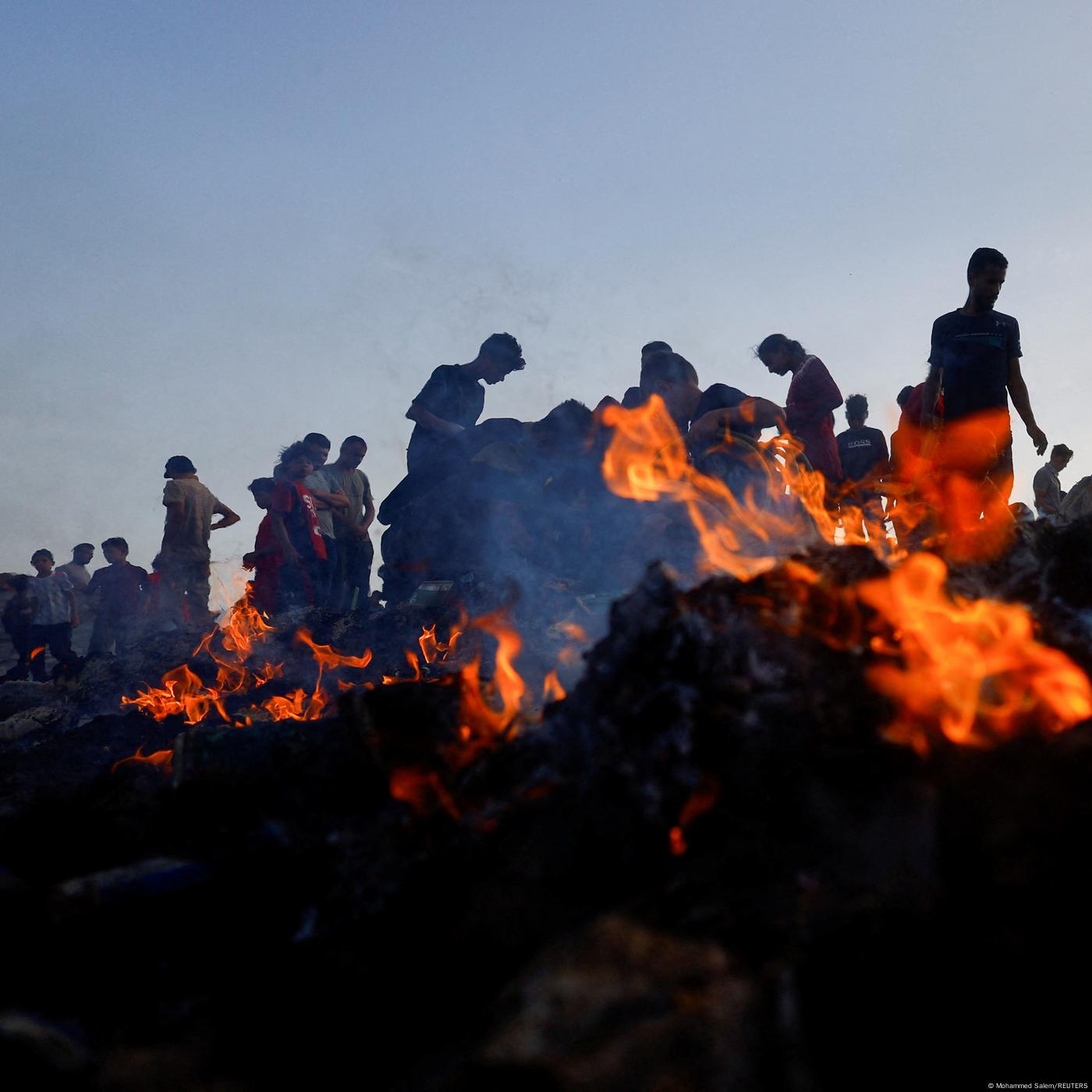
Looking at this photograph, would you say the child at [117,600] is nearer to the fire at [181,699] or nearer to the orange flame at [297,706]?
the fire at [181,699]

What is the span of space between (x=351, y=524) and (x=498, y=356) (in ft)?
10.8

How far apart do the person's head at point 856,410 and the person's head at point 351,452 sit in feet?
21.3

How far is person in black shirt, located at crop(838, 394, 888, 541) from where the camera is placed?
27.3 ft

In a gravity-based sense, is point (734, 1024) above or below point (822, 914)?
below

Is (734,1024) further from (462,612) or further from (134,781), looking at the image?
(462,612)

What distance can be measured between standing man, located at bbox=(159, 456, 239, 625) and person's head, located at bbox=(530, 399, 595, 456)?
512 cm

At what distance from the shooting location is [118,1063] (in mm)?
2186

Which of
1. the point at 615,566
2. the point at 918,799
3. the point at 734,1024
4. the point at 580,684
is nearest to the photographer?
the point at 734,1024

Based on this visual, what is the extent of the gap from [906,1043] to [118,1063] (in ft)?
6.67

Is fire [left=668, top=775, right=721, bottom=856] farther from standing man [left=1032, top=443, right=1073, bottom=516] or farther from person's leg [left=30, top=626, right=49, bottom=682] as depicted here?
person's leg [left=30, top=626, right=49, bottom=682]

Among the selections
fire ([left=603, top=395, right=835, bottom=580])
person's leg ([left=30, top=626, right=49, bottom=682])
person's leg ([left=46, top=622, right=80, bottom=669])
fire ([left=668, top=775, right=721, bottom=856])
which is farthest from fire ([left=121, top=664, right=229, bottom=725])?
fire ([left=668, top=775, right=721, bottom=856])

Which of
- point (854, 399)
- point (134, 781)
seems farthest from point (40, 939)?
point (854, 399)

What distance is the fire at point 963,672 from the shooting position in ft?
8.89

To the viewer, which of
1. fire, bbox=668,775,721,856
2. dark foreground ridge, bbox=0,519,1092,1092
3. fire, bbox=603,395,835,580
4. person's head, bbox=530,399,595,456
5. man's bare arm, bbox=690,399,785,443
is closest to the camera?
dark foreground ridge, bbox=0,519,1092,1092
